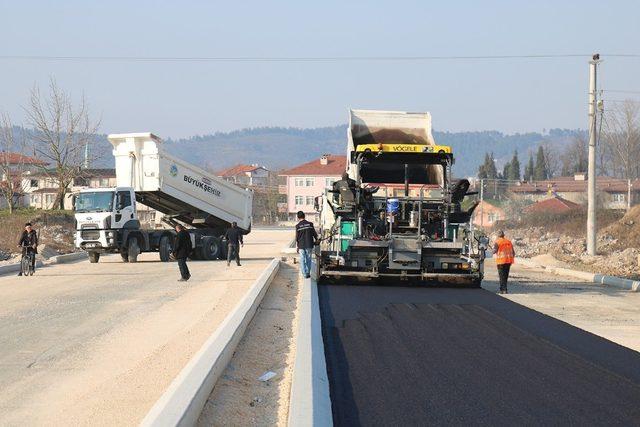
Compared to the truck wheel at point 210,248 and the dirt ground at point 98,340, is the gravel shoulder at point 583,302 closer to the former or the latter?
the dirt ground at point 98,340

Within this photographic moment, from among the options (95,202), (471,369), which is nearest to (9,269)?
(95,202)

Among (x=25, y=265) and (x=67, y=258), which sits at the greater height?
(x=25, y=265)

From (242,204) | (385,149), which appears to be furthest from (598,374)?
(242,204)

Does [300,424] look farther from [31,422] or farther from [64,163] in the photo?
[64,163]

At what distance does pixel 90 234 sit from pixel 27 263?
18.5 feet

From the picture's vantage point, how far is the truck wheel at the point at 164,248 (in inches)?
1379

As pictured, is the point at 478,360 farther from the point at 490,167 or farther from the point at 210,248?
the point at 490,167

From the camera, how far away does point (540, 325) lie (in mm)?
14414

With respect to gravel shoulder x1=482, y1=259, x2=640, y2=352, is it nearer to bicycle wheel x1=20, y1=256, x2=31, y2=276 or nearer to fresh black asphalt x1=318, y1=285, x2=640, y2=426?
fresh black asphalt x1=318, y1=285, x2=640, y2=426

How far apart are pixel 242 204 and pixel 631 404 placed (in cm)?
3066

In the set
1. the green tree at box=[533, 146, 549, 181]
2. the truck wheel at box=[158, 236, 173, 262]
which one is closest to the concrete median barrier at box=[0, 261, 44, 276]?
the truck wheel at box=[158, 236, 173, 262]

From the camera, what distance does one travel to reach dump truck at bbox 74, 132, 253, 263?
32938mm

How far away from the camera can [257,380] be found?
9.51m

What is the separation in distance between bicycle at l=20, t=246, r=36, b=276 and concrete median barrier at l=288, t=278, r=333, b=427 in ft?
52.5
